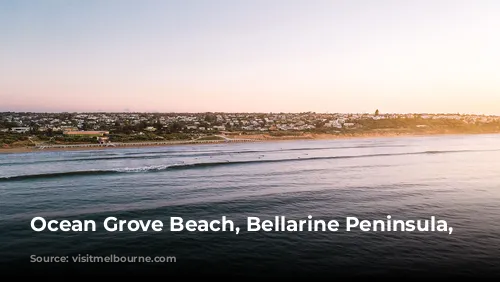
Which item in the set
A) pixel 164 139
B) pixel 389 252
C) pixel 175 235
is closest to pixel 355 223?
pixel 389 252

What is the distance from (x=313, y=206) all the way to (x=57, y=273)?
14.1 metres

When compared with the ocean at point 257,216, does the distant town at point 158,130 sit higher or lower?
higher

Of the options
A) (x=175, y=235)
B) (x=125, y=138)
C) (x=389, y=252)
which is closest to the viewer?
(x=389, y=252)

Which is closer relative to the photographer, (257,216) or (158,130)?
(257,216)

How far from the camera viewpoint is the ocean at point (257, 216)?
1254cm

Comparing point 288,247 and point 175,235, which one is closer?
point 288,247

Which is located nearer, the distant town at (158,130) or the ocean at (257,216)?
the ocean at (257,216)

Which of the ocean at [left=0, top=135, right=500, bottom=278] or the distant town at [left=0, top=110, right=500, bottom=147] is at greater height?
the distant town at [left=0, top=110, right=500, bottom=147]

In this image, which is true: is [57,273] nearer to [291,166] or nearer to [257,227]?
[257,227]

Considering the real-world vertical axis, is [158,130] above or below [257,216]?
above

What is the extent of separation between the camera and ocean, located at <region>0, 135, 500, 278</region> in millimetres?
12539

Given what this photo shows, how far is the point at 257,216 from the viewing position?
19.0 m

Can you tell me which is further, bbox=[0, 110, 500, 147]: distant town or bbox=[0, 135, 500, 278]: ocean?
bbox=[0, 110, 500, 147]: distant town

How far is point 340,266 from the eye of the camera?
12.4 metres
